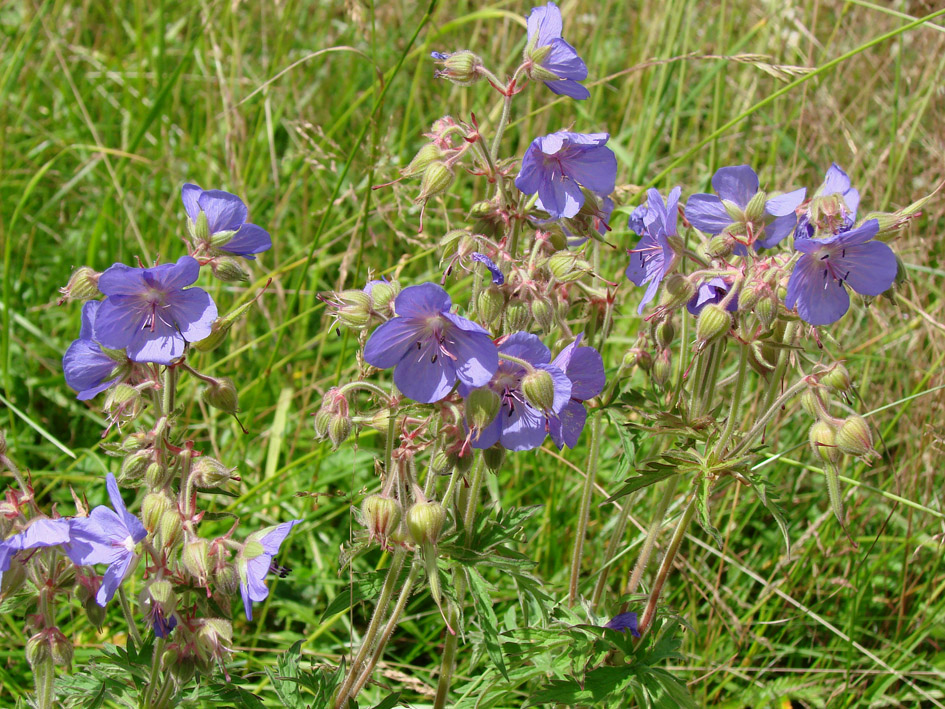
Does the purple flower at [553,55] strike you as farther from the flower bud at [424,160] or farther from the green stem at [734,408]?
the green stem at [734,408]

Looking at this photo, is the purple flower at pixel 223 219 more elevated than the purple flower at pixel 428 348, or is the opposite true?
the purple flower at pixel 223 219

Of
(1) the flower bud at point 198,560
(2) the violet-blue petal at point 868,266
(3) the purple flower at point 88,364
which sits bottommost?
(1) the flower bud at point 198,560

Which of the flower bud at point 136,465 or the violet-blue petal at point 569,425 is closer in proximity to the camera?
the flower bud at point 136,465

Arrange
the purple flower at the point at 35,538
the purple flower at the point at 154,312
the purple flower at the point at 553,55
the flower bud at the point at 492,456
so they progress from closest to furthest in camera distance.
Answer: the purple flower at the point at 35,538 → the purple flower at the point at 154,312 → the flower bud at the point at 492,456 → the purple flower at the point at 553,55

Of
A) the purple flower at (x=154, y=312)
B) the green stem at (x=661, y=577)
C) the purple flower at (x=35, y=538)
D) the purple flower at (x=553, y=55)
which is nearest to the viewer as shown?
the purple flower at (x=35, y=538)

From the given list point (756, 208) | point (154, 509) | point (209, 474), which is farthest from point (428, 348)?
point (756, 208)

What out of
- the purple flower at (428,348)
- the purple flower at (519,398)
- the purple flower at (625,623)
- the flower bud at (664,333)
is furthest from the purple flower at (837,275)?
the purple flower at (625,623)

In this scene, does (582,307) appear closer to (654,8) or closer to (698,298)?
(698,298)

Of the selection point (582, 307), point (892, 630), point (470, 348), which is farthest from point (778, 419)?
point (470, 348)
